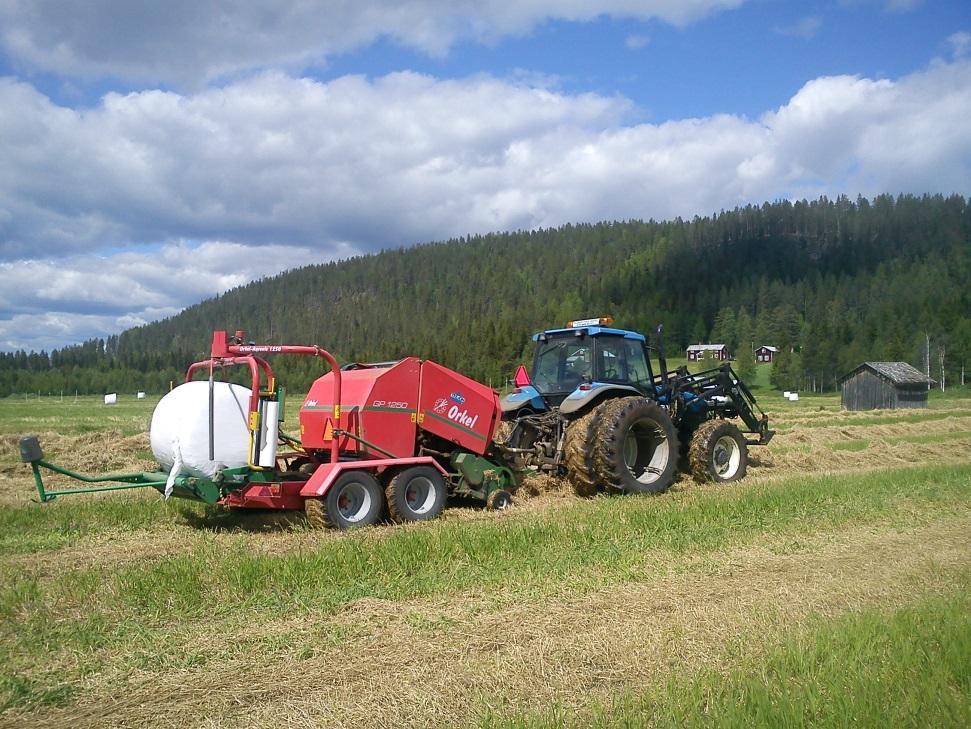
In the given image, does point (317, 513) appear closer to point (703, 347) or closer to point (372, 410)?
point (372, 410)

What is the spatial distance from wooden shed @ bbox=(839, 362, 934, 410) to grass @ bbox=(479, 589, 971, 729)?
44515 mm

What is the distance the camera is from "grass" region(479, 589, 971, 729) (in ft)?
12.2

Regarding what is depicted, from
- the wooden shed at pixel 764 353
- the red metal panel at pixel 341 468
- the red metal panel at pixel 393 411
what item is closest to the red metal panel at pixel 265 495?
the red metal panel at pixel 341 468

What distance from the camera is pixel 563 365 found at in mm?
12023

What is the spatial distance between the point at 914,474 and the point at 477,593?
8.49 metres

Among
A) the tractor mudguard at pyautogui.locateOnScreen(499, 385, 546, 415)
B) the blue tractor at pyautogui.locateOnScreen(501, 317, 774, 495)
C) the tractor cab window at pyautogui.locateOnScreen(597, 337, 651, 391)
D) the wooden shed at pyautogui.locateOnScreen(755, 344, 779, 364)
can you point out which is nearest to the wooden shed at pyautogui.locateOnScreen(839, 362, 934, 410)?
the blue tractor at pyautogui.locateOnScreen(501, 317, 774, 495)

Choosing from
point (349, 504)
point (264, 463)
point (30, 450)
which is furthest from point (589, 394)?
point (30, 450)

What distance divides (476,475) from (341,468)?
204 centimetres

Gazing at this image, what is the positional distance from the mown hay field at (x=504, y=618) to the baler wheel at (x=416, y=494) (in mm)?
538

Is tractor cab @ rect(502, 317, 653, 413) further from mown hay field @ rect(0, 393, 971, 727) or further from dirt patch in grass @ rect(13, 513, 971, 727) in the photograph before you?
dirt patch in grass @ rect(13, 513, 971, 727)

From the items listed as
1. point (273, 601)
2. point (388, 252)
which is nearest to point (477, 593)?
point (273, 601)

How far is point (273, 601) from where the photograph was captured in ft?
19.0

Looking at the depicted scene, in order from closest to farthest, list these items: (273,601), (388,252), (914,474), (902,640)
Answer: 1. (902,640)
2. (273,601)
3. (914,474)
4. (388,252)

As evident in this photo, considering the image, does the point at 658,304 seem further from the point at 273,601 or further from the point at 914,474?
the point at 273,601
